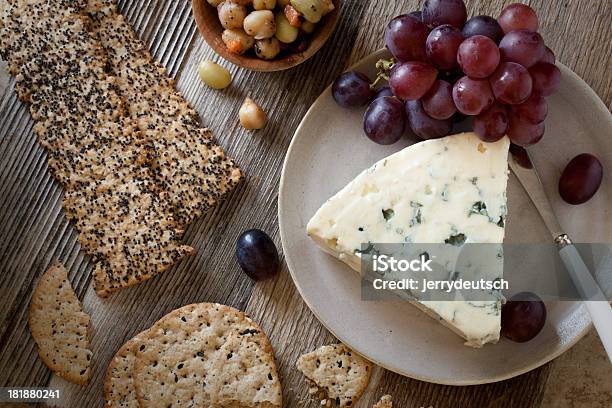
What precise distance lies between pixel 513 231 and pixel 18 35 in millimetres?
1184

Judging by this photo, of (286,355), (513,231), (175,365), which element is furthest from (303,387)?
(513,231)

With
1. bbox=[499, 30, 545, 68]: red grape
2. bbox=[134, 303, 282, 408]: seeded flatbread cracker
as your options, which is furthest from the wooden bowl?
bbox=[134, 303, 282, 408]: seeded flatbread cracker

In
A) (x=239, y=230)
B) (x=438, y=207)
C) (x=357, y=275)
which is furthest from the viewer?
(x=239, y=230)

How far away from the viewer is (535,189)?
1.43 metres

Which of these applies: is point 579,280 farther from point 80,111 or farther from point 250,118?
point 80,111

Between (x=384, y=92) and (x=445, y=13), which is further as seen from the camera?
(x=384, y=92)

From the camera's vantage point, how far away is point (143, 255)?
1.55 metres

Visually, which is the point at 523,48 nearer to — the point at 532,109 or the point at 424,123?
the point at 532,109

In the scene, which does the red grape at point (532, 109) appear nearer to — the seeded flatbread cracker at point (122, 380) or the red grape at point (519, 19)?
the red grape at point (519, 19)

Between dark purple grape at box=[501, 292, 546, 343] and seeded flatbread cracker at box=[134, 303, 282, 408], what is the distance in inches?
19.6

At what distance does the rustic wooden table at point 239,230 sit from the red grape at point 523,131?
0.33m

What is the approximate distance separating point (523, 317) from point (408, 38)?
586mm

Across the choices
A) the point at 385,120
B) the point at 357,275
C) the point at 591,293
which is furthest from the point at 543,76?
the point at 357,275

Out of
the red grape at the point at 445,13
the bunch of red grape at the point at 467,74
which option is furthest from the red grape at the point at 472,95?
the red grape at the point at 445,13
